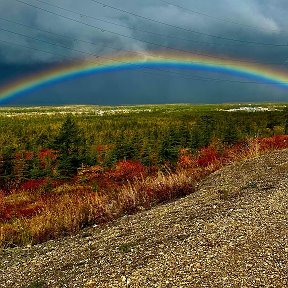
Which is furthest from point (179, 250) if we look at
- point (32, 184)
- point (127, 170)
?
point (32, 184)

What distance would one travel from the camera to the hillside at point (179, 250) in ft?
19.6

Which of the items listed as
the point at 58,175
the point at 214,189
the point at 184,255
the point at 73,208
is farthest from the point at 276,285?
the point at 58,175

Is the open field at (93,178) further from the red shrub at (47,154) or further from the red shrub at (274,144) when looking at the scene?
the red shrub at (47,154)

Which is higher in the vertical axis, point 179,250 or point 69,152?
point 179,250

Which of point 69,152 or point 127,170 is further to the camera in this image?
point 69,152

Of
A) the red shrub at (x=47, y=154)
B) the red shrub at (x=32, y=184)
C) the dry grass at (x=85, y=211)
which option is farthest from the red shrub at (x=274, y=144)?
the red shrub at (x=47, y=154)

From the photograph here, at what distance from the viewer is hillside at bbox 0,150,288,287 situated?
5.99 metres

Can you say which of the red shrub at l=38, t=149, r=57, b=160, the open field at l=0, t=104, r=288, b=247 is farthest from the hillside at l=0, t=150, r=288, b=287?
the red shrub at l=38, t=149, r=57, b=160

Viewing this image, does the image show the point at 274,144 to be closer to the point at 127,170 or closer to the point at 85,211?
the point at 127,170

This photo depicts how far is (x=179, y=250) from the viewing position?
6.87 m

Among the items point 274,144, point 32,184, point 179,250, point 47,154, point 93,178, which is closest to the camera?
point 179,250

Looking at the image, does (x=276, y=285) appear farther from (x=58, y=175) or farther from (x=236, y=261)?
(x=58, y=175)

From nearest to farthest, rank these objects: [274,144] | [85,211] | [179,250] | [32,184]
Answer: [179,250], [85,211], [274,144], [32,184]

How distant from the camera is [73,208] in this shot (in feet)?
39.1
